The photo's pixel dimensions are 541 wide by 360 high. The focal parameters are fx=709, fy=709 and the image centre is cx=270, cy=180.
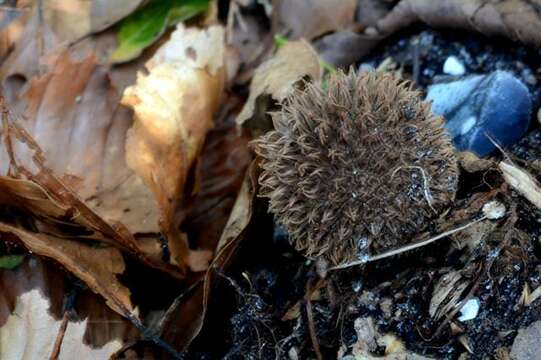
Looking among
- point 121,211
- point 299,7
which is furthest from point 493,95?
point 121,211

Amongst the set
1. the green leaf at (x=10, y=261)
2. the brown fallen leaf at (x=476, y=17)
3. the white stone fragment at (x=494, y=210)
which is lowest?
the white stone fragment at (x=494, y=210)

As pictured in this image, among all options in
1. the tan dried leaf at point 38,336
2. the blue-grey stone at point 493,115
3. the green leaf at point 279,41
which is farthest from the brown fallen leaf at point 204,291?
the green leaf at point 279,41

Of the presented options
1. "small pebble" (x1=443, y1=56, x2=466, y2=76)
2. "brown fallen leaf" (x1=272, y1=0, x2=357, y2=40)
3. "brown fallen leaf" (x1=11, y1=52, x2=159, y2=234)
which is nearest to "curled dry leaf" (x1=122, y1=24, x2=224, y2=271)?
"brown fallen leaf" (x1=11, y1=52, x2=159, y2=234)

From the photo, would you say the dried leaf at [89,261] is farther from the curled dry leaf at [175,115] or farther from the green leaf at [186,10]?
the green leaf at [186,10]

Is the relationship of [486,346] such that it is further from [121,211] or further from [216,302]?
[121,211]

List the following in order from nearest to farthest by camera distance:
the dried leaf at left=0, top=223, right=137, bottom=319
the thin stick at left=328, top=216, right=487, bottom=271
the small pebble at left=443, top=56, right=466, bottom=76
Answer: the thin stick at left=328, top=216, right=487, bottom=271, the dried leaf at left=0, top=223, right=137, bottom=319, the small pebble at left=443, top=56, right=466, bottom=76

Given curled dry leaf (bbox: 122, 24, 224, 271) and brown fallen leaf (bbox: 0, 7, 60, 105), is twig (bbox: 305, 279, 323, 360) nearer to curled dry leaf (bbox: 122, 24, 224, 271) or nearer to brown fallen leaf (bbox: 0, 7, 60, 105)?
curled dry leaf (bbox: 122, 24, 224, 271)

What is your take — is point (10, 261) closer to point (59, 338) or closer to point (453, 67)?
point (59, 338)

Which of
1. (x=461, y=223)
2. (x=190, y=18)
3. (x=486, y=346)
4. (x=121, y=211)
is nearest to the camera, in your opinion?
(x=486, y=346)
